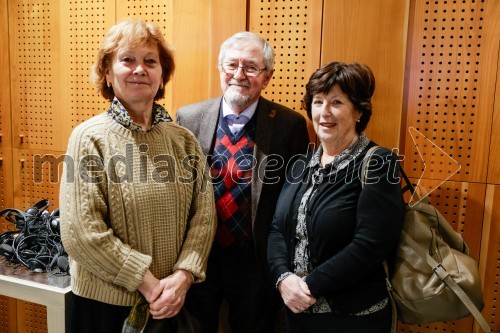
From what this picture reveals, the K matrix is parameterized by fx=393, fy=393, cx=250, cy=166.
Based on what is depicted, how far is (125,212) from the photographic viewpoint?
166cm

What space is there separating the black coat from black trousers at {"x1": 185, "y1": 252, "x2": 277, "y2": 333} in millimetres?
535

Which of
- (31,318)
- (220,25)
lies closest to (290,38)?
(220,25)

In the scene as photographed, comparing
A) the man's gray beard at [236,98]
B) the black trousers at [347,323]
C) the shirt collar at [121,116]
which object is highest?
the man's gray beard at [236,98]

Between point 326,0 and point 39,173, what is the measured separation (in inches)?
108

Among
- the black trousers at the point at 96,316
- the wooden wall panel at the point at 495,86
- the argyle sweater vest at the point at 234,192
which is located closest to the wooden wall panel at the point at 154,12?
the argyle sweater vest at the point at 234,192

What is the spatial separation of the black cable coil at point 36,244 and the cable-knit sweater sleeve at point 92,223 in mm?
888

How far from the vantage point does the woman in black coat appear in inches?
63.9

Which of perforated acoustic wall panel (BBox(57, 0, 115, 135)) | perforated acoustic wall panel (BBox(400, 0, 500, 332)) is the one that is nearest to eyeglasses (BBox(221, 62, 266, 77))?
perforated acoustic wall panel (BBox(400, 0, 500, 332))

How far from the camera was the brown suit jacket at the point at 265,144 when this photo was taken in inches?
83.6

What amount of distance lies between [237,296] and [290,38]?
5.46ft

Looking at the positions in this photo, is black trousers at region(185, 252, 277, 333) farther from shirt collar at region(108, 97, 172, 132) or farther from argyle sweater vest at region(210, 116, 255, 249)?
shirt collar at region(108, 97, 172, 132)

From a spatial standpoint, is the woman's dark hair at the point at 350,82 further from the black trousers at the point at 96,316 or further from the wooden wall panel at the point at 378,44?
the black trousers at the point at 96,316

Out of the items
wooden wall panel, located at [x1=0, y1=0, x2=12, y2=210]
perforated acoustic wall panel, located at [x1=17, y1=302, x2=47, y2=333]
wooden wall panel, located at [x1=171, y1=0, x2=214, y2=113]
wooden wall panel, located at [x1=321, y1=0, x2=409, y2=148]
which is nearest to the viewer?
wooden wall panel, located at [x1=321, y1=0, x2=409, y2=148]

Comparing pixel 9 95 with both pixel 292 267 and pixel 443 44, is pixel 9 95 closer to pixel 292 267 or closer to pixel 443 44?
pixel 292 267
